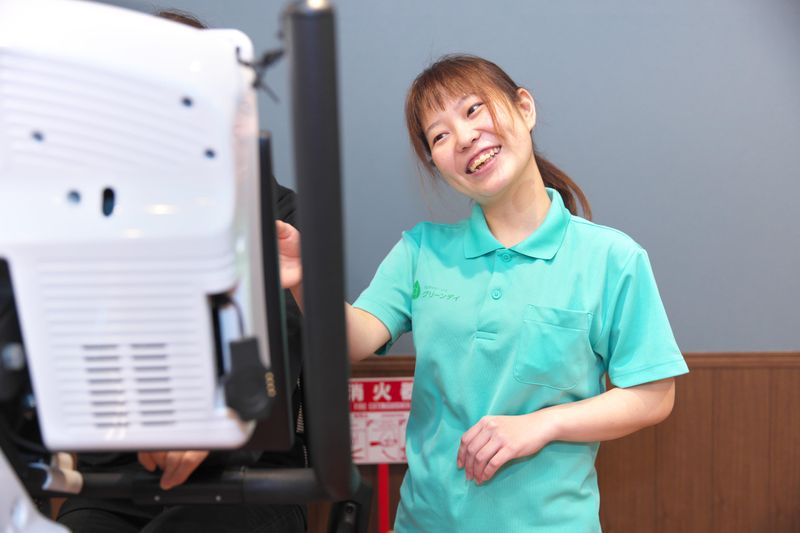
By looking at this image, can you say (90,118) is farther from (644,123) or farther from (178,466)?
(644,123)

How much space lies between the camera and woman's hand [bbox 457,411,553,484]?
1068mm

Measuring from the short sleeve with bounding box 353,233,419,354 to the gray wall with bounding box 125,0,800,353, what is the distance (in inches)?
21.0

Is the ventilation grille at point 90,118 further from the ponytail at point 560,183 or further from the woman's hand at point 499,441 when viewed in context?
the ponytail at point 560,183

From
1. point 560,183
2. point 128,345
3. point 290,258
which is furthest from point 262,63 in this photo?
point 560,183

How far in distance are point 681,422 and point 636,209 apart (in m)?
0.55

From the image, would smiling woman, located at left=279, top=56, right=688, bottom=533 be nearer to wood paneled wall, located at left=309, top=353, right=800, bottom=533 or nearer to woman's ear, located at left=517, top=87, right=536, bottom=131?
woman's ear, located at left=517, top=87, right=536, bottom=131

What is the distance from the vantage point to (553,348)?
3.75ft

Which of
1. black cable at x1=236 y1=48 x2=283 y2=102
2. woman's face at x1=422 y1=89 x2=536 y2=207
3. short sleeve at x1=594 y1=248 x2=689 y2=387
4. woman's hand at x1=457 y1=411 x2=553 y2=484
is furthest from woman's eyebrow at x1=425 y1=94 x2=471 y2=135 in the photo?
black cable at x1=236 y1=48 x2=283 y2=102

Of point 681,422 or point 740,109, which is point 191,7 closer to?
point 740,109

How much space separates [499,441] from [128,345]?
0.65 m

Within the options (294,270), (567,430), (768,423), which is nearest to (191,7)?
(294,270)

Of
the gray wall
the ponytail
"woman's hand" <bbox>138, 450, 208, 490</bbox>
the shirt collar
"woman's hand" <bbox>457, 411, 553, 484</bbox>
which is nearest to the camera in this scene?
"woman's hand" <bbox>138, 450, 208, 490</bbox>

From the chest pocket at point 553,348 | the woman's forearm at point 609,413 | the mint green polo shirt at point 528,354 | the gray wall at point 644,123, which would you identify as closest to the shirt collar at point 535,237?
the mint green polo shirt at point 528,354

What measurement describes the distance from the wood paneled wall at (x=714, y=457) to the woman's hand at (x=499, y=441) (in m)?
0.73
